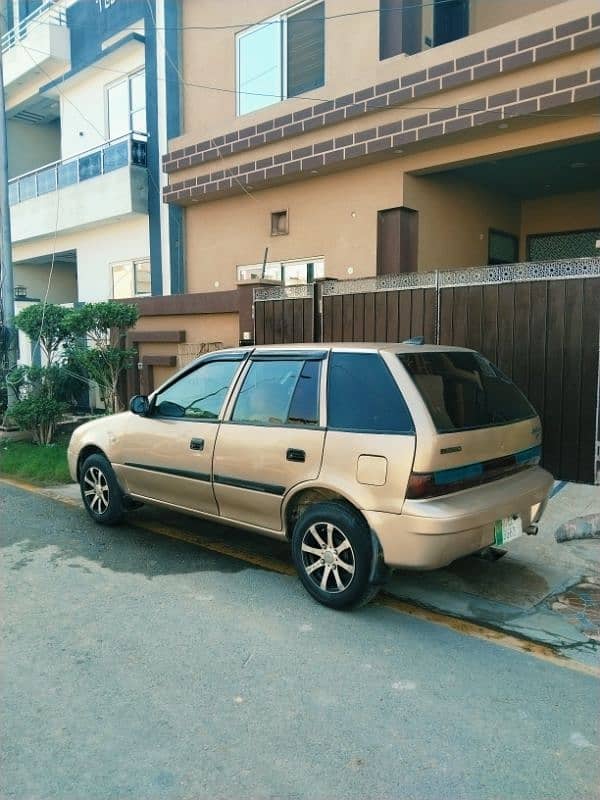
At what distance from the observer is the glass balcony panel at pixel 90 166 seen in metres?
15.0

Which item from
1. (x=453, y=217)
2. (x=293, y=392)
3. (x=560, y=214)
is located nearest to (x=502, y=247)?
(x=560, y=214)

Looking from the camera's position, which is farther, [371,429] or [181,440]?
[181,440]

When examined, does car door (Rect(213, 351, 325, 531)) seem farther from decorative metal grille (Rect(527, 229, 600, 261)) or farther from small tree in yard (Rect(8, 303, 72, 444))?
decorative metal grille (Rect(527, 229, 600, 261))

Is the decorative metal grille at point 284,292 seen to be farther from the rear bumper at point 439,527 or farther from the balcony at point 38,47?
the balcony at point 38,47

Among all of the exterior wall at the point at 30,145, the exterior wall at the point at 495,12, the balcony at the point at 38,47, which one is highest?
the balcony at the point at 38,47

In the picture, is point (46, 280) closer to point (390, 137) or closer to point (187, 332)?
point (187, 332)

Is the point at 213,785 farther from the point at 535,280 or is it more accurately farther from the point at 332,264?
the point at 332,264

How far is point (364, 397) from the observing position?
Answer: 14.0 feet

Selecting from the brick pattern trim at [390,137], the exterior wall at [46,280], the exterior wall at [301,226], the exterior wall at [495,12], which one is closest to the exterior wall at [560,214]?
the exterior wall at [495,12]

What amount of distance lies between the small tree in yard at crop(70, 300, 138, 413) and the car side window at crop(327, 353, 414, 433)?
628 centimetres

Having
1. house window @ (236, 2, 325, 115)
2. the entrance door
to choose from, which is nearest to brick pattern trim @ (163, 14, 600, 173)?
house window @ (236, 2, 325, 115)

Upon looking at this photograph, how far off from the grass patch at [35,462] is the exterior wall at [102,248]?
19.9ft

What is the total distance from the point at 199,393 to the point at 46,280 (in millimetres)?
17537

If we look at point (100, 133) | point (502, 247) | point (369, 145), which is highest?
point (100, 133)
